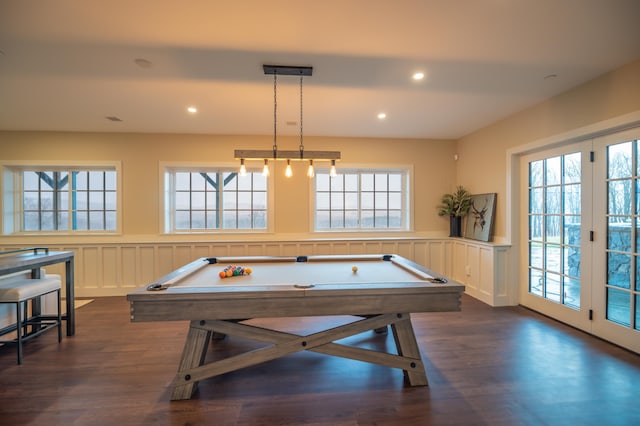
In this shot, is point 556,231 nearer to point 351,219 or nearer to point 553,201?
point 553,201

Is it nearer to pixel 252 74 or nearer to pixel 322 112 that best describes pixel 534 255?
pixel 322 112

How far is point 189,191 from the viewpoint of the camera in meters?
4.90

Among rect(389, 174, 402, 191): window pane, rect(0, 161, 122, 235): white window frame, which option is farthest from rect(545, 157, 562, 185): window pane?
rect(0, 161, 122, 235): white window frame

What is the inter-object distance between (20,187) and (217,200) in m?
3.18

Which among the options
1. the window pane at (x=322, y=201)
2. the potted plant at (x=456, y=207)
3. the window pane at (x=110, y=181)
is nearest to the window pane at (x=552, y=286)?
the potted plant at (x=456, y=207)

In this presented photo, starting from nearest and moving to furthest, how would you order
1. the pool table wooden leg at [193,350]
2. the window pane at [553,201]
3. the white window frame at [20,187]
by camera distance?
the pool table wooden leg at [193,350] < the window pane at [553,201] < the white window frame at [20,187]

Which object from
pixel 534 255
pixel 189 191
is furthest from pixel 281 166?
pixel 534 255

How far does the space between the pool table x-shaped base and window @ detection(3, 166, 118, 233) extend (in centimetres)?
366

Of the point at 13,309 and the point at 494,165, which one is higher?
the point at 494,165

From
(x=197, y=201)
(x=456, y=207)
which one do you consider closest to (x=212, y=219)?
(x=197, y=201)

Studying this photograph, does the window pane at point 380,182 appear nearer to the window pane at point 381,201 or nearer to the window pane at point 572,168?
the window pane at point 381,201

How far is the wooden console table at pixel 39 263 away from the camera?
2.45 meters

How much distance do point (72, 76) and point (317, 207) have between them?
3.53 meters

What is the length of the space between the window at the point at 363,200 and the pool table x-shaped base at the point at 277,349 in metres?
2.98
